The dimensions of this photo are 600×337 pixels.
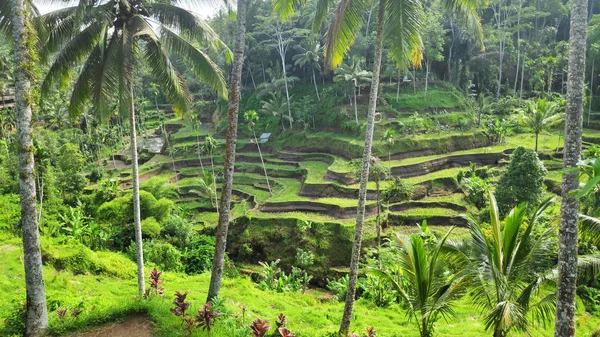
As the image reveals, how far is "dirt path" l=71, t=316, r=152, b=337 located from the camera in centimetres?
651

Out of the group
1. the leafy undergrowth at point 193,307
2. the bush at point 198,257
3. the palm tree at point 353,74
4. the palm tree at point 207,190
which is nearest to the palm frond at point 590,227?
the leafy undergrowth at point 193,307

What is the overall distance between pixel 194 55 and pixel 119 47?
1.55 metres

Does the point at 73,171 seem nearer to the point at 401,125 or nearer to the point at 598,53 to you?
the point at 401,125

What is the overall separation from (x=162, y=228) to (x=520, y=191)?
53.2 ft

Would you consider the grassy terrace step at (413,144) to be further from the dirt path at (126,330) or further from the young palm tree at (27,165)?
the young palm tree at (27,165)

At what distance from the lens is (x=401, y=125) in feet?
96.5

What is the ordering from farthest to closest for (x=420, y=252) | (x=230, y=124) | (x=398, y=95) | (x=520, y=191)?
(x=398, y=95) < (x=520, y=191) < (x=230, y=124) < (x=420, y=252)

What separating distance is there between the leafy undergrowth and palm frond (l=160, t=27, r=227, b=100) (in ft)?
15.8

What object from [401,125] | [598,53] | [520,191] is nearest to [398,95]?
[401,125]

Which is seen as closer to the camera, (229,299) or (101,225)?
(229,299)

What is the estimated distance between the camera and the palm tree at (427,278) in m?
6.69

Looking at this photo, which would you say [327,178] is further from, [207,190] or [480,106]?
[480,106]

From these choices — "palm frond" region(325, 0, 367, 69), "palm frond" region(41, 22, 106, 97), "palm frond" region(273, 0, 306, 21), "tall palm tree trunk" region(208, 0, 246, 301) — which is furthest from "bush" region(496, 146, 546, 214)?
"palm frond" region(41, 22, 106, 97)

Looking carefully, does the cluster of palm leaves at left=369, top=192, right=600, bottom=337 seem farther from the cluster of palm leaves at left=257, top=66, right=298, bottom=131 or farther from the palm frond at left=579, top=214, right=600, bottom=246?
the cluster of palm leaves at left=257, top=66, right=298, bottom=131
